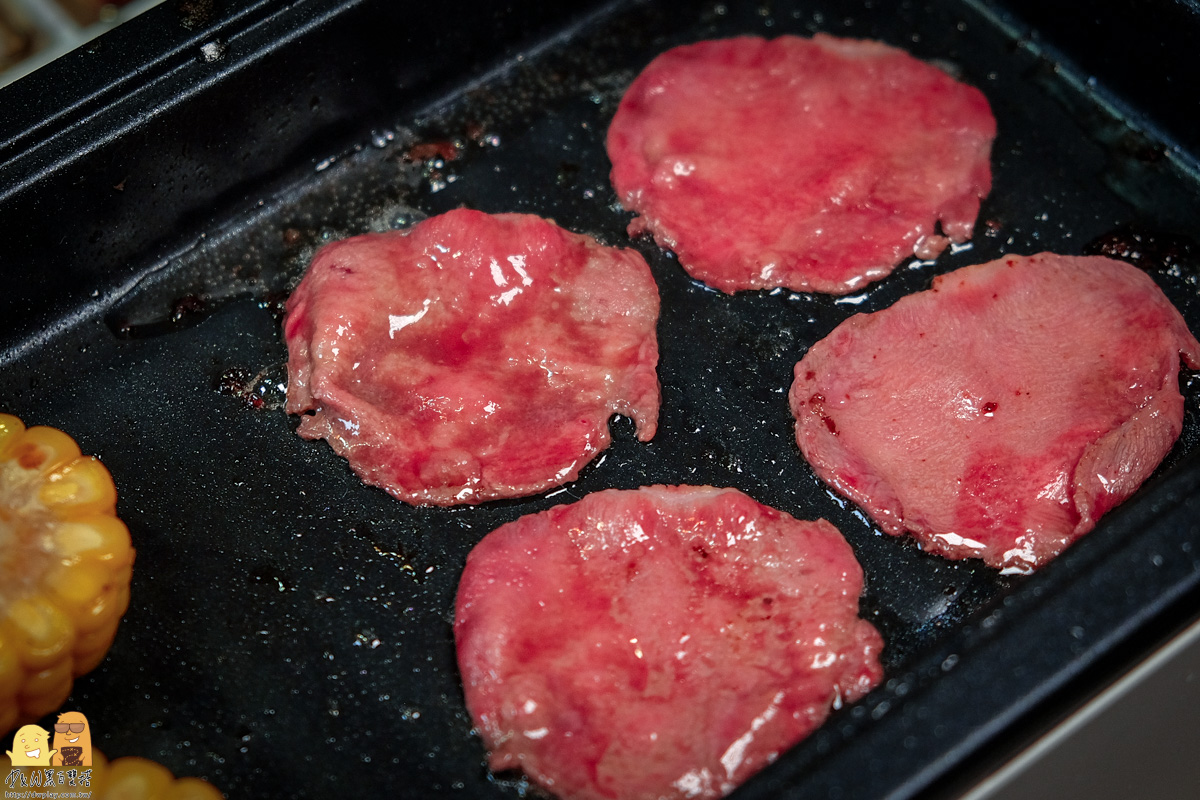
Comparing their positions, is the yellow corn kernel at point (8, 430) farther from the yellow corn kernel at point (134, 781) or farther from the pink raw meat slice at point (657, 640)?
the pink raw meat slice at point (657, 640)

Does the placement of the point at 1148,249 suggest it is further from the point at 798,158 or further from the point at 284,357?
the point at 284,357

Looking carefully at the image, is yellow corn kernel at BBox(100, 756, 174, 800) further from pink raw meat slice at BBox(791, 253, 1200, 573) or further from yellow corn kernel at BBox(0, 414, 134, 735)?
pink raw meat slice at BBox(791, 253, 1200, 573)

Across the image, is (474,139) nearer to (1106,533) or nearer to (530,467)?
(530,467)

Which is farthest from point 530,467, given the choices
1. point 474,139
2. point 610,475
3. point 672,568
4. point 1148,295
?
point 1148,295

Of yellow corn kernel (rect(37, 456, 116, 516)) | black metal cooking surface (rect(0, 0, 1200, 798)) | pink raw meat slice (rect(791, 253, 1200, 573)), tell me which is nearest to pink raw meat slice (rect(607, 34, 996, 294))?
black metal cooking surface (rect(0, 0, 1200, 798))

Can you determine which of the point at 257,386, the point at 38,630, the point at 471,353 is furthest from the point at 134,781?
the point at 471,353

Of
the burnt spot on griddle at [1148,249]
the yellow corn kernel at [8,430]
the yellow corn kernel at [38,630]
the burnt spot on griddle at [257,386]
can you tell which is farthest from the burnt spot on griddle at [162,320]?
the burnt spot on griddle at [1148,249]

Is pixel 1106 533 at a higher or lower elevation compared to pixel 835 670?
higher
